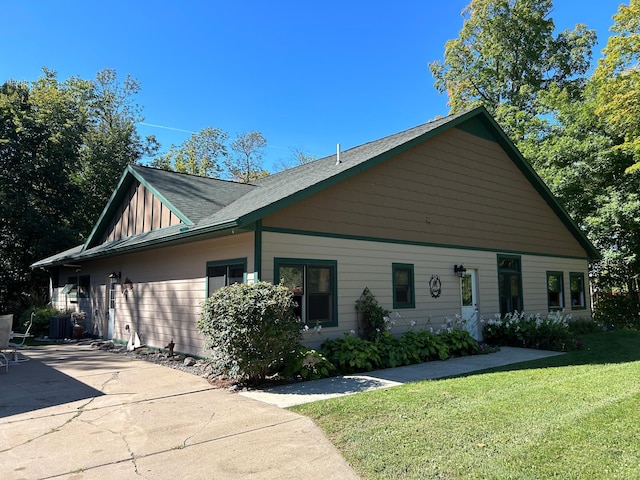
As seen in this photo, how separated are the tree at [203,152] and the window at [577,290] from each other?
29.5 metres

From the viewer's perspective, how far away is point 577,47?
25031 millimetres

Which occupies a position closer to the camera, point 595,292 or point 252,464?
point 252,464

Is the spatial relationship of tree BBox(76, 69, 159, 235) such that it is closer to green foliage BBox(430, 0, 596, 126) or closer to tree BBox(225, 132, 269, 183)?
tree BBox(225, 132, 269, 183)

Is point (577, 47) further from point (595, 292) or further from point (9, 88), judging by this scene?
point (9, 88)

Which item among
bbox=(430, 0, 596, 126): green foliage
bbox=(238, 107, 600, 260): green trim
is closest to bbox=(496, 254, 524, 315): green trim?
bbox=(238, 107, 600, 260): green trim

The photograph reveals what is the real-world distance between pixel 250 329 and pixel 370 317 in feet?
11.2

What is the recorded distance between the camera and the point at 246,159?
3856 cm

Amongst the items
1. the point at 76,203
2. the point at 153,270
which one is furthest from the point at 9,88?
the point at 153,270

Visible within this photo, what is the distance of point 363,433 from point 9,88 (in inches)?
1050

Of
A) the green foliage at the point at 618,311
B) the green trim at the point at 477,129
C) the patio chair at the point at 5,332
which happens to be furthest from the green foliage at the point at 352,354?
the green foliage at the point at 618,311

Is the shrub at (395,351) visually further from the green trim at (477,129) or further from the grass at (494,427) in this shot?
the green trim at (477,129)

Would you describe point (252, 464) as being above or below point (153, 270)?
below

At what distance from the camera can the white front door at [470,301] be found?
11969mm

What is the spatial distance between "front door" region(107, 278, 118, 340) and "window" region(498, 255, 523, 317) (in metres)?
11.8
